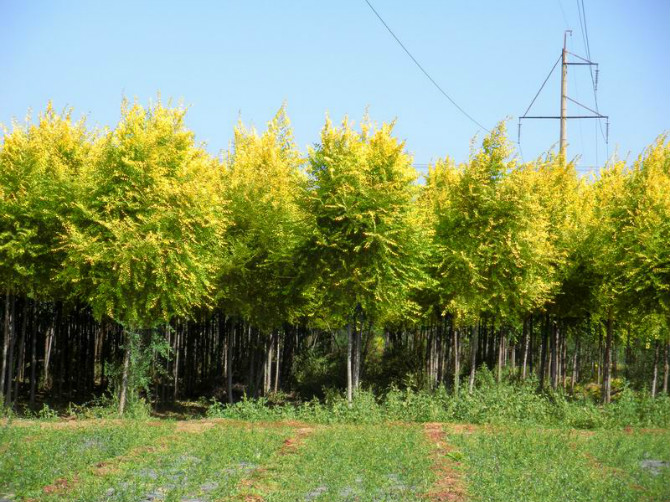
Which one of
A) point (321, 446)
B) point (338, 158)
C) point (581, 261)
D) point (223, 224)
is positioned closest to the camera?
point (321, 446)

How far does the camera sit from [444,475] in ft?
47.7

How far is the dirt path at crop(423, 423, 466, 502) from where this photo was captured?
12820mm

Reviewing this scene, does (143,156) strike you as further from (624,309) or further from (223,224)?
(624,309)

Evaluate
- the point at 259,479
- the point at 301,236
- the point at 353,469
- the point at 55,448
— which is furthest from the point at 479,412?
the point at 55,448

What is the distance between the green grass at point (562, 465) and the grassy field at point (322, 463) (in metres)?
0.03

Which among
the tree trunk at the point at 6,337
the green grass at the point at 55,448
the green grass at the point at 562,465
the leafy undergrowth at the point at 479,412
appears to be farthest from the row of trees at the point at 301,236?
the green grass at the point at 562,465

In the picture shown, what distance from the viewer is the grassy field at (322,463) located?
13.0 m

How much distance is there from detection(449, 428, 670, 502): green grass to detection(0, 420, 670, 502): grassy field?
1.1 inches

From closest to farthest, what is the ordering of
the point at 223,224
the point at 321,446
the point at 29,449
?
1. the point at 29,449
2. the point at 321,446
3. the point at 223,224

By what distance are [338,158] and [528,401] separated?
910cm

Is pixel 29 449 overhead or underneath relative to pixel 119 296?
underneath

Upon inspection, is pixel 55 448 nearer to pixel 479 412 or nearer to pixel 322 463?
pixel 322 463

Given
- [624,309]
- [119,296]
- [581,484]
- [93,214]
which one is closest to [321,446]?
[581,484]

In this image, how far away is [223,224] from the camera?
26891mm
